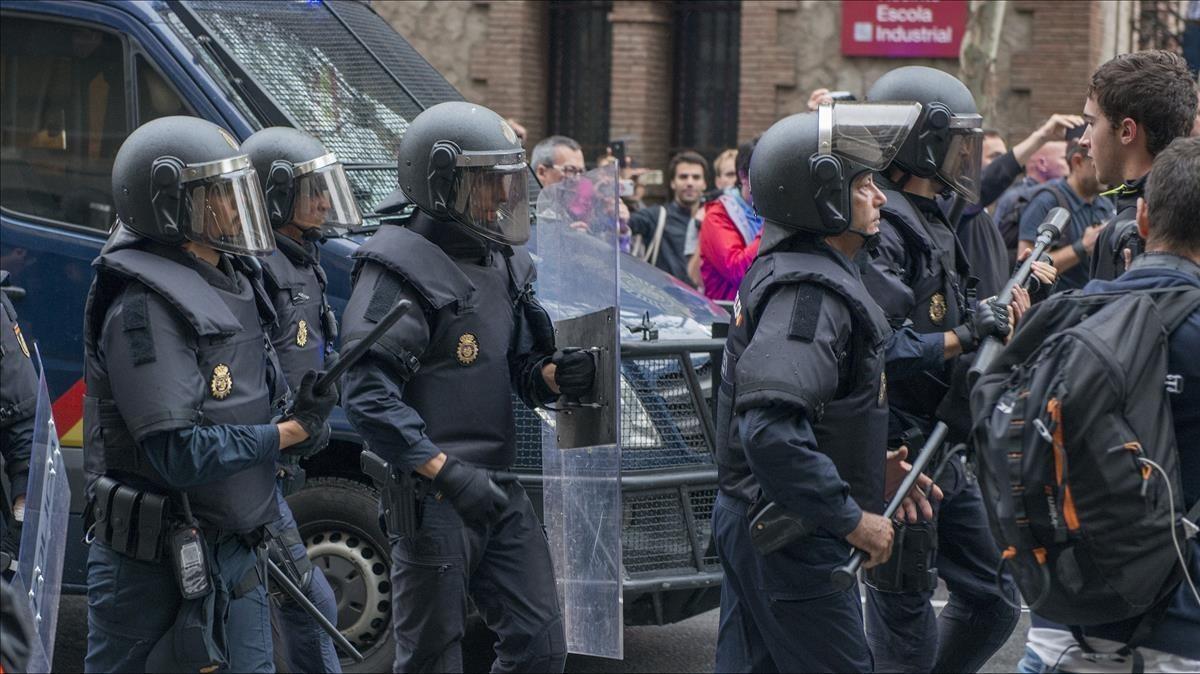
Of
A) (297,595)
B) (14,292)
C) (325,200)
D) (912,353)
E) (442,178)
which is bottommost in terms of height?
(297,595)

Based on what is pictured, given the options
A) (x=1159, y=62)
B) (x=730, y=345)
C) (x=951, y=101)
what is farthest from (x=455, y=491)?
(x=1159, y=62)

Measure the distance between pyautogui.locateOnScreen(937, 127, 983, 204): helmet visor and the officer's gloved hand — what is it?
1684 millimetres

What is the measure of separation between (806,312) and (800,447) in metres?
0.34

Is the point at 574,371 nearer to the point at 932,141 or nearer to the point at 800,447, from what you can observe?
the point at 800,447

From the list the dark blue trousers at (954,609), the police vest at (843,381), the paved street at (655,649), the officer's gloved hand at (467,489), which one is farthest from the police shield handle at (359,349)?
the paved street at (655,649)

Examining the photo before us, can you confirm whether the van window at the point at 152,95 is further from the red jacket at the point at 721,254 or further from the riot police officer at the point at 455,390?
the red jacket at the point at 721,254

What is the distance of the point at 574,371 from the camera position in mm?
4738

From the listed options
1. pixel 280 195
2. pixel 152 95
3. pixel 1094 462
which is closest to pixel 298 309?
pixel 280 195

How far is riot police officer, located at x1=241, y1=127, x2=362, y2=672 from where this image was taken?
5.24 meters

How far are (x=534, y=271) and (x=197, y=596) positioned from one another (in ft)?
4.83

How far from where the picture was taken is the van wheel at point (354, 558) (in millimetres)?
5988

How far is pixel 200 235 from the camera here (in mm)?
4305

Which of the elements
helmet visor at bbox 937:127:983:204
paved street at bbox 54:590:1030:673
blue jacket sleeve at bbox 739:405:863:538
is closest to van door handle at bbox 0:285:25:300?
paved street at bbox 54:590:1030:673

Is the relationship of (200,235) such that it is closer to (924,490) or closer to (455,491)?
(455,491)
